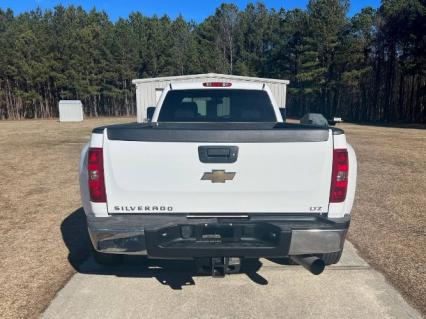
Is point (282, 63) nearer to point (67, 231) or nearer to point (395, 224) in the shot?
point (395, 224)

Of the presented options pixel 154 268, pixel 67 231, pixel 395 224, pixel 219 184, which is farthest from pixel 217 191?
pixel 395 224

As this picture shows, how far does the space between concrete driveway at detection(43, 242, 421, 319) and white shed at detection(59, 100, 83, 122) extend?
37.1 meters

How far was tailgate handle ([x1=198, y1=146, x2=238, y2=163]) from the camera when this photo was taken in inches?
108

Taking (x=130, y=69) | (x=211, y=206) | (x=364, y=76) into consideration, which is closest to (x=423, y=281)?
(x=211, y=206)

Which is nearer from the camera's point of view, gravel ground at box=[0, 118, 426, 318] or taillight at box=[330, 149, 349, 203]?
taillight at box=[330, 149, 349, 203]

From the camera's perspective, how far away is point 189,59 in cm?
5694

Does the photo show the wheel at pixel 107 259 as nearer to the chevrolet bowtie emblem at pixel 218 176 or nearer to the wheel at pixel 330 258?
the chevrolet bowtie emblem at pixel 218 176

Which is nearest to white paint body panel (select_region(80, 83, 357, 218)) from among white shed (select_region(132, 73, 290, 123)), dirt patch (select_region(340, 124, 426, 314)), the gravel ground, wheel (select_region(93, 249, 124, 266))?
wheel (select_region(93, 249, 124, 266))

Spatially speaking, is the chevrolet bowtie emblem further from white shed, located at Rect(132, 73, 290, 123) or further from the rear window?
white shed, located at Rect(132, 73, 290, 123)

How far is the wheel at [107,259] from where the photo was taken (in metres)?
3.64

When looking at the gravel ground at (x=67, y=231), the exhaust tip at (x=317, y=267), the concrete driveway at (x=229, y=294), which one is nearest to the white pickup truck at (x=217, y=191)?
the exhaust tip at (x=317, y=267)

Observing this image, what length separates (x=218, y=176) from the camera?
2.79m

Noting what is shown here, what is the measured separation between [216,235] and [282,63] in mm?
52050

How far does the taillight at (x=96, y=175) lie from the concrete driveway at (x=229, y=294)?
1.01 m
